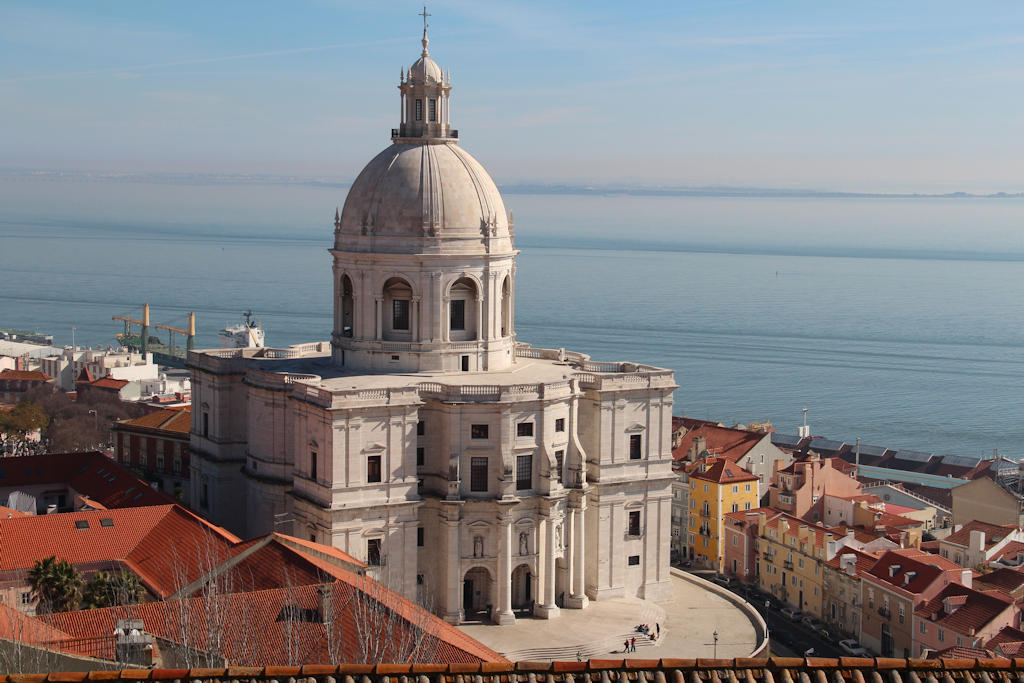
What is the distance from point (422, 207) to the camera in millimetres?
50031

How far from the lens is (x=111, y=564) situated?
4356 centimetres

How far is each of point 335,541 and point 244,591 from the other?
7888mm

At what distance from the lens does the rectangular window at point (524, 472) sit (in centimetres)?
4750

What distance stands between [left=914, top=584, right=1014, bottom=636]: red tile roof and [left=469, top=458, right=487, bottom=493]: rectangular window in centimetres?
1555

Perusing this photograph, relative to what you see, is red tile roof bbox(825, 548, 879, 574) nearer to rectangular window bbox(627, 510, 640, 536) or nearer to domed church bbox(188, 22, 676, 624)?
domed church bbox(188, 22, 676, 624)

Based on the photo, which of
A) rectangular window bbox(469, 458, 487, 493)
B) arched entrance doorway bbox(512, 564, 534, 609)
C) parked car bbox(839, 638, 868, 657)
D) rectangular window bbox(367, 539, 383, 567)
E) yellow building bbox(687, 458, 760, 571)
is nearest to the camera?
rectangular window bbox(367, 539, 383, 567)

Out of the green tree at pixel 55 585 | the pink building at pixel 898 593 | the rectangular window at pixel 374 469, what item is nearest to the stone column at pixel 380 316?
the rectangular window at pixel 374 469

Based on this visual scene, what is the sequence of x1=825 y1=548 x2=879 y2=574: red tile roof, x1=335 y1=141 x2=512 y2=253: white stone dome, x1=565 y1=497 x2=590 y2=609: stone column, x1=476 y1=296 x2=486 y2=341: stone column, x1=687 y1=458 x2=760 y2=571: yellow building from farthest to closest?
1. x1=687 y1=458 x2=760 y2=571: yellow building
2. x1=825 y1=548 x2=879 y2=574: red tile roof
3. x1=476 y1=296 x2=486 y2=341: stone column
4. x1=335 y1=141 x2=512 y2=253: white stone dome
5. x1=565 y1=497 x2=590 y2=609: stone column

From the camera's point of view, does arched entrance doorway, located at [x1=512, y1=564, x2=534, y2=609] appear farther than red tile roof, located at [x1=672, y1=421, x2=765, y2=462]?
No

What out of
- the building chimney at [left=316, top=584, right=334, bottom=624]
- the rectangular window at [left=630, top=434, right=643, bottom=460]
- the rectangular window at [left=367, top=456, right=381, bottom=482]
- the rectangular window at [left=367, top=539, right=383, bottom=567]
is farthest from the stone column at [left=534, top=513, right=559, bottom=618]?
the building chimney at [left=316, top=584, right=334, bottom=624]

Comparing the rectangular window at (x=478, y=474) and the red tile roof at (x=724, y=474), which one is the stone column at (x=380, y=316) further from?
the red tile roof at (x=724, y=474)

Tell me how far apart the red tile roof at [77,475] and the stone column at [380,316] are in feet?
35.5

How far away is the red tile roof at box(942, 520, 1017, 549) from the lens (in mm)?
58656

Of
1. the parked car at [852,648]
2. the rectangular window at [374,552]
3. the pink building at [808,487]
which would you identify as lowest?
the parked car at [852,648]
